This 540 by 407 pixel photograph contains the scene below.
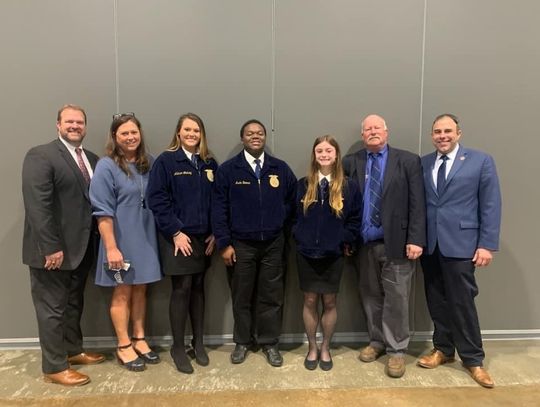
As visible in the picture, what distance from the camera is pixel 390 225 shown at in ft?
8.71

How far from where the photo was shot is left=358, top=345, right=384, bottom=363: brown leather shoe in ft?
9.49


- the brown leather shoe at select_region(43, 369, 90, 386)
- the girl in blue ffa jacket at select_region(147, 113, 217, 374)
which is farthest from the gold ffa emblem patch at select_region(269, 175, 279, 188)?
the brown leather shoe at select_region(43, 369, 90, 386)

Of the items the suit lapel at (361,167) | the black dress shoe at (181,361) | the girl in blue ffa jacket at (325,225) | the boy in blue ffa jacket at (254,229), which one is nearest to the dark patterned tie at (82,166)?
the boy in blue ffa jacket at (254,229)

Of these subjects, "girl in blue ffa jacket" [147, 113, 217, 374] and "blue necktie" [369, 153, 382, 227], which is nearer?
"girl in blue ffa jacket" [147, 113, 217, 374]

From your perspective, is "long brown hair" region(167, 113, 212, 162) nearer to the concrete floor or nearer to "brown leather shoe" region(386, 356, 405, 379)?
the concrete floor

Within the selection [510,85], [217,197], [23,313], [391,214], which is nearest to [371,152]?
[391,214]

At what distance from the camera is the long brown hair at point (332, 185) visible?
2580 millimetres

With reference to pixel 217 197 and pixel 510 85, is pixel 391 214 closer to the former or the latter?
pixel 217 197

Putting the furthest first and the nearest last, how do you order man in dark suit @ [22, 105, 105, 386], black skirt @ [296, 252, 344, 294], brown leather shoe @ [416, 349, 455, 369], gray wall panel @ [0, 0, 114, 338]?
gray wall panel @ [0, 0, 114, 338] → brown leather shoe @ [416, 349, 455, 369] → black skirt @ [296, 252, 344, 294] → man in dark suit @ [22, 105, 105, 386]

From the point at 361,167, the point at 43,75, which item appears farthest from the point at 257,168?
the point at 43,75

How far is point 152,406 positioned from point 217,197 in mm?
1348

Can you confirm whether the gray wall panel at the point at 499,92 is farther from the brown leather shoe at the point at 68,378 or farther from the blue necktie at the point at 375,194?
the brown leather shoe at the point at 68,378

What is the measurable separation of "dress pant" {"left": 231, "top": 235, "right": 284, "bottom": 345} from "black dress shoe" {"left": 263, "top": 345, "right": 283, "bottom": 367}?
0.04m

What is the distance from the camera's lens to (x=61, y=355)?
258 cm
